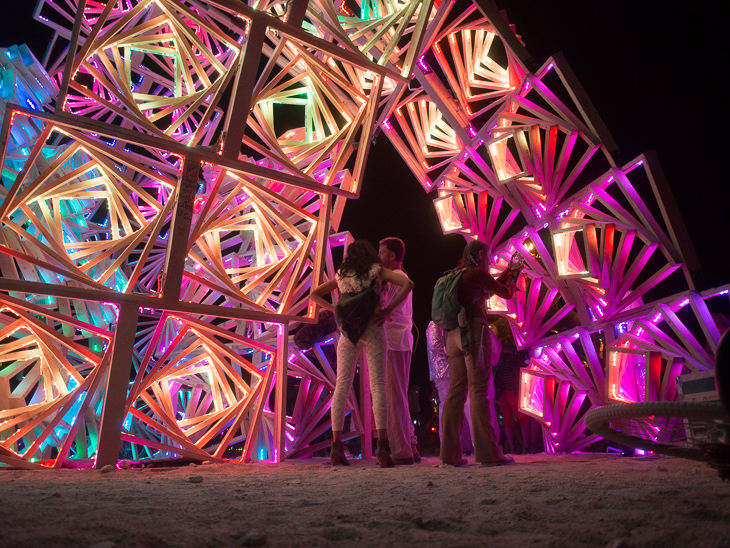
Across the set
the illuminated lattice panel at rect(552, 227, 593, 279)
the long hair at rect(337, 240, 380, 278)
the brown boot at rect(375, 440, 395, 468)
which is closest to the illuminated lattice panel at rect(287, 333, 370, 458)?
the brown boot at rect(375, 440, 395, 468)

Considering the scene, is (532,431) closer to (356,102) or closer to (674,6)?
(356,102)

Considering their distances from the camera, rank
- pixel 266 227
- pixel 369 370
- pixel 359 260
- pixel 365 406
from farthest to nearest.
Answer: pixel 365 406, pixel 266 227, pixel 359 260, pixel 369 370

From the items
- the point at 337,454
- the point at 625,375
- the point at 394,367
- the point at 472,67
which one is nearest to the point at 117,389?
the point at 337,454

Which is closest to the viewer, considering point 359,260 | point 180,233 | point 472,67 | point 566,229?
point 180,233

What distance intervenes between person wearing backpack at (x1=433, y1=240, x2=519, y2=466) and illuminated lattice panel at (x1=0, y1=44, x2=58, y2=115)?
5114 millimetres

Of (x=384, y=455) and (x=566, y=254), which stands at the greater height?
(x=566, y=254)

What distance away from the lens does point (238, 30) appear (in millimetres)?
4816

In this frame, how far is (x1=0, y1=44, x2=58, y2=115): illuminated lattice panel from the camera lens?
5898mm

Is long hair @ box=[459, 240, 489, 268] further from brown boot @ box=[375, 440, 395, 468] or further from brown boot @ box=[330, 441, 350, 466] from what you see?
brown boot @ box=[330, 441, 350, 466]

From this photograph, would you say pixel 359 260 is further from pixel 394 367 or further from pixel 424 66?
pixel 424 66

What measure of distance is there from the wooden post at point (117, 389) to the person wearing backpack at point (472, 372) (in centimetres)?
252

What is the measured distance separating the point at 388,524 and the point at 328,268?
4926 mm

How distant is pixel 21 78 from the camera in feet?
19.6

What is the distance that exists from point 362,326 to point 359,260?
0.57m
